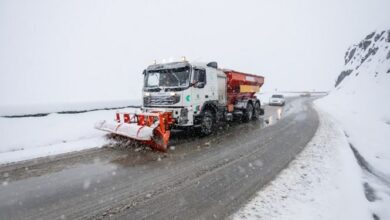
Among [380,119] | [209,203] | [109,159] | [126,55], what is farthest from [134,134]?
[126,55]

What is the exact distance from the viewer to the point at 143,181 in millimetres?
5562

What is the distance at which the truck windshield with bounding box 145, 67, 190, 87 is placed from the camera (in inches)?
380

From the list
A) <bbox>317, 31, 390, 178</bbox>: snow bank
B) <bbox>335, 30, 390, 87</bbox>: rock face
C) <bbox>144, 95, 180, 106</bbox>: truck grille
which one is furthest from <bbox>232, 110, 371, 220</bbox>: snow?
<bbox>335, 30, 390, 87</bbox>: rock face

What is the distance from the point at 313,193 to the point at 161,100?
640 centimetres

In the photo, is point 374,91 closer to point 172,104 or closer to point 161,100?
point 172,104

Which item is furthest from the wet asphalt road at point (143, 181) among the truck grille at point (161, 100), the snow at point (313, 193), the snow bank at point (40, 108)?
the snow bank at point (40, 108)

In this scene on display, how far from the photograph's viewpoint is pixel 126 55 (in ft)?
250

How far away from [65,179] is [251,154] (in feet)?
17.1

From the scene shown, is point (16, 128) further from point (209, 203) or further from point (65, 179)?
point (209, 203)

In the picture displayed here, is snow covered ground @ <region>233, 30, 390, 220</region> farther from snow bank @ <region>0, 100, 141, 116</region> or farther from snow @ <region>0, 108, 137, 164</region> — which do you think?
snow bank @ <region>0, 100, 141, 116</region>

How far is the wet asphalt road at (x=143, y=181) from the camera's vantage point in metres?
4.29

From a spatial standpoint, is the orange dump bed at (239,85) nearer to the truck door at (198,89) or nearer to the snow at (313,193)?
the truck door at (198,89)

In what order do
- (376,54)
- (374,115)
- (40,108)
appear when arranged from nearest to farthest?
(40,108) < (374,115) < (376,54)

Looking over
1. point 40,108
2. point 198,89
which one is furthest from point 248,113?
point 40,108
